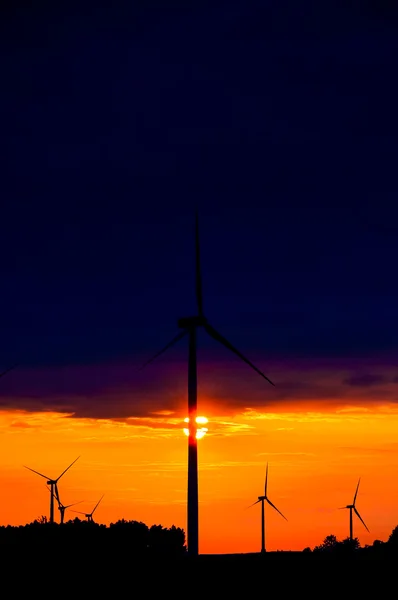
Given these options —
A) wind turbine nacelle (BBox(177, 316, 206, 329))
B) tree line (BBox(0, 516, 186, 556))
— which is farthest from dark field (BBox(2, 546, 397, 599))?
wind turbine nacelle (BBox(177, 316, 206, 329))

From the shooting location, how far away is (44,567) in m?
141

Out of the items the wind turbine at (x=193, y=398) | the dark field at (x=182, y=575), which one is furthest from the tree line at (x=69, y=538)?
the wind turbine at (x=193, y=398)

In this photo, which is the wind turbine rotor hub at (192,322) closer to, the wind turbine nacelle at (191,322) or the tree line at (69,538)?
the wind turbine nacelle at (191,322)

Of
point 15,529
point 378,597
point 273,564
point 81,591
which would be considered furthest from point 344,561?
point 15,529

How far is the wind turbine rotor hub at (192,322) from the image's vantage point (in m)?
124

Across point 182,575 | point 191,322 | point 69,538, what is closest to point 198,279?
point 191,322

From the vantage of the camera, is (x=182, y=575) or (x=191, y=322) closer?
(x=191, y=322)

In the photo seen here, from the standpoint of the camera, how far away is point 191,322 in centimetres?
12431

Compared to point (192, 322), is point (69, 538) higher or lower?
lower

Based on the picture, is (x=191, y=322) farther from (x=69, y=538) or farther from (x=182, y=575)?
(x=69, y=538)

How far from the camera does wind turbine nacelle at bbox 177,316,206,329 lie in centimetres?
12394

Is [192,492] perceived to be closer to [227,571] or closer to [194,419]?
[194,419]

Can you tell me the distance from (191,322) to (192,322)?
0.17 metres

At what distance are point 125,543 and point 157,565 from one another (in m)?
24.5
